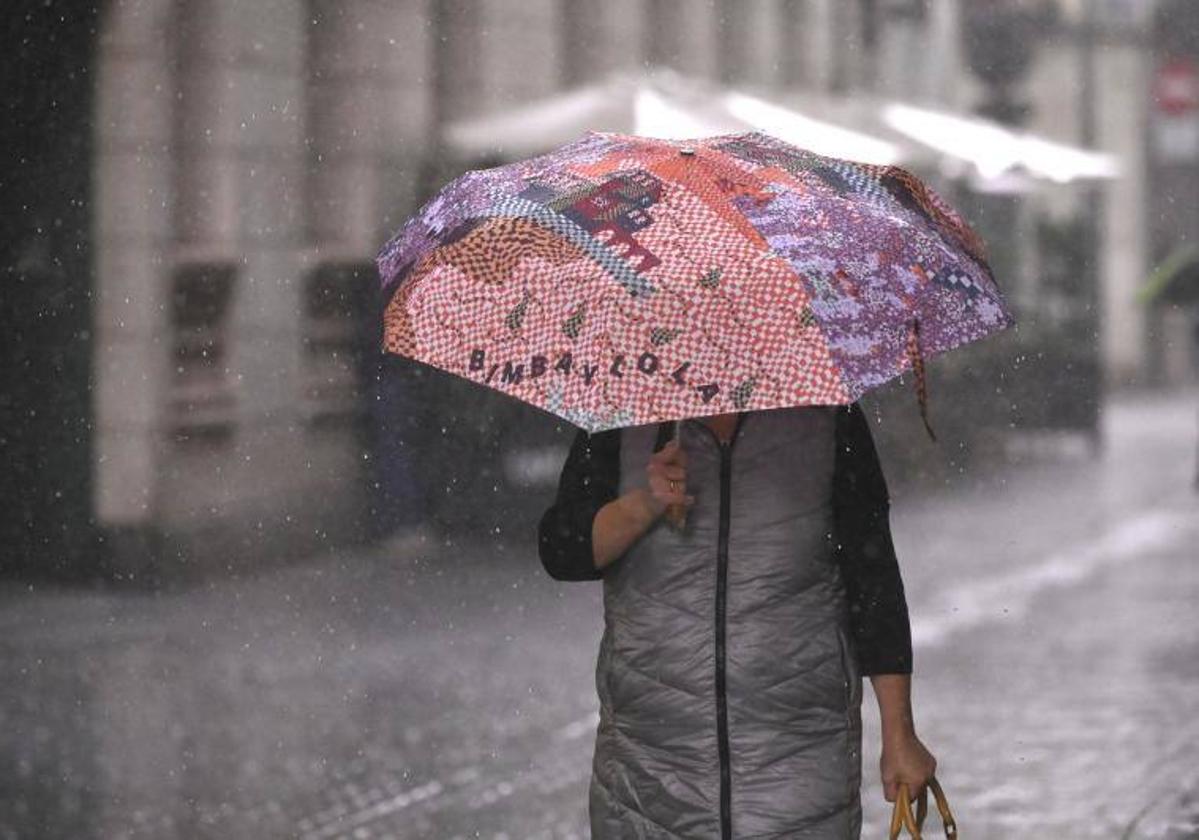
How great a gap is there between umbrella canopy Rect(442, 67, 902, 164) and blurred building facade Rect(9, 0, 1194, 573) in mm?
71

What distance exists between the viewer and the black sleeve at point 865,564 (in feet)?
11.5

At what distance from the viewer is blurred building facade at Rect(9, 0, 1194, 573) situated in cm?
805

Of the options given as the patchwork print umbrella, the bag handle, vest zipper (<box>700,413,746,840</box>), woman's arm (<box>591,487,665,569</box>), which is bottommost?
the bag handle

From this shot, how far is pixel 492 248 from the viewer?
10.8 ft

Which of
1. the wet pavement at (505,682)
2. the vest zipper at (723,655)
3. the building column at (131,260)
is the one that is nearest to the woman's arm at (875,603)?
the vest zipper at (723,655)

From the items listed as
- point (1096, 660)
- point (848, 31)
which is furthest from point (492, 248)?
point (1096, 660)

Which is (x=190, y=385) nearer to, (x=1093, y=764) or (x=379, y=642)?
(x=379, y=642)

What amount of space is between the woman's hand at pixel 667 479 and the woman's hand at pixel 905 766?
21.1 inches

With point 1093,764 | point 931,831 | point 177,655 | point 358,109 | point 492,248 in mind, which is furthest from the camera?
point 358,109

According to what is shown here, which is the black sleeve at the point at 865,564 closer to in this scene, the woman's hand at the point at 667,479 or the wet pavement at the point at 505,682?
the woman's hand at the point at 667,479

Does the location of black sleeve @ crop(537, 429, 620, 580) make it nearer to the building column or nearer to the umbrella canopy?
the umbrella canopy

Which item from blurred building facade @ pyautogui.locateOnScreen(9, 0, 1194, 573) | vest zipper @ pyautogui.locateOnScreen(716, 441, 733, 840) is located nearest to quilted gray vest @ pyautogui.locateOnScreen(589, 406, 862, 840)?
vest zipper @ pyautogui.locateOnScreen(716, 441, 733, 840)

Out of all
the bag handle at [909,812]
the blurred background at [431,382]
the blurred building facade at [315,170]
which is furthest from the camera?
the blurred building facade at [315,170]

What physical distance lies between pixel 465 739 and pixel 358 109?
2.62m
